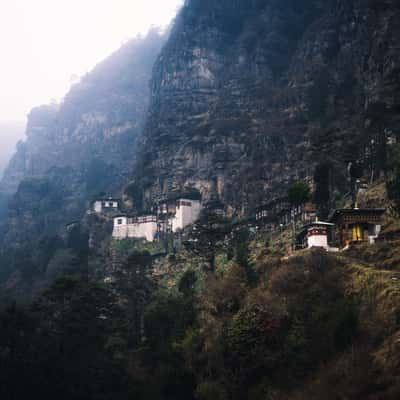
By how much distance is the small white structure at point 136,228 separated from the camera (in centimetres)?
9302

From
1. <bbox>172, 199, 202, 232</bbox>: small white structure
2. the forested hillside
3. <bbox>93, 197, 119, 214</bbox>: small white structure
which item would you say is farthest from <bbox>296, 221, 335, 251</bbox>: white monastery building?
<bbox>93, 197, 119, 214</bbox>: small white structure

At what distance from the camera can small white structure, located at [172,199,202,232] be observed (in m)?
91.9

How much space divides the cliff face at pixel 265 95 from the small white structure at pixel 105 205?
5305 mm

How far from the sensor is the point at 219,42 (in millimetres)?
130125

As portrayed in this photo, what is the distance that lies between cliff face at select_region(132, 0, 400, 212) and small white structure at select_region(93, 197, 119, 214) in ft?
17.4

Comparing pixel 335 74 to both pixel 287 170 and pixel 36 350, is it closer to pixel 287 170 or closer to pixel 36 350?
pixel 287 170

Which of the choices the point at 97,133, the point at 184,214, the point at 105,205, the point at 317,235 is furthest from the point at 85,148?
the point at 317,235

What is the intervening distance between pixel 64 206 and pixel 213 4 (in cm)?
5782

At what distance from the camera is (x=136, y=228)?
311ft

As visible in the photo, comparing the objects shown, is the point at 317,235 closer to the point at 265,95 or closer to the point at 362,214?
the point at 362,214

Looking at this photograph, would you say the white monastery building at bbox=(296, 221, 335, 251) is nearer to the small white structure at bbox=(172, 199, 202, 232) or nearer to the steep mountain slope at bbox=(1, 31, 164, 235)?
the small white structure at bbox=(172, 199, 202, 232)

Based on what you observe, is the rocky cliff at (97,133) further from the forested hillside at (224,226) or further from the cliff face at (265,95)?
the cliff face at (265,95)

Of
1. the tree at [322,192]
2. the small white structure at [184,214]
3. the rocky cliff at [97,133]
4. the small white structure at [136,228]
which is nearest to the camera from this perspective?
the tree at [322,192]

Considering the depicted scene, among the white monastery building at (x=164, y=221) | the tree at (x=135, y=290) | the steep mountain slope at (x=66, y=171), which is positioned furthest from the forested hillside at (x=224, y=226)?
the white monastery building at (x=164, y=221)
